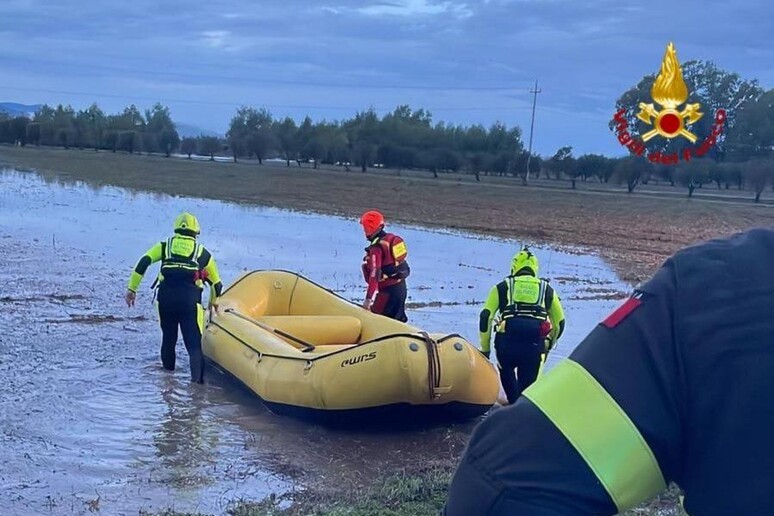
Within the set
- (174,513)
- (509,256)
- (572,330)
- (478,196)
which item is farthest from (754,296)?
(478,196)

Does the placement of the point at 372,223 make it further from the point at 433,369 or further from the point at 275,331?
the point at 433,369

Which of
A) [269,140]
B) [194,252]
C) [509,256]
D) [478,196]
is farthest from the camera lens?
[269,140]

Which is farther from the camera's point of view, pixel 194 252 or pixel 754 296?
pixel 194 252

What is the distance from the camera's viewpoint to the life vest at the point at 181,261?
929 cm

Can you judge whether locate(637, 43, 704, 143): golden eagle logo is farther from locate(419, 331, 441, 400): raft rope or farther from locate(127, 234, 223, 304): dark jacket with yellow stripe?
locate(127, 234, 223, 304): dark jacket with yellow stripe

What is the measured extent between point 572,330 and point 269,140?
58021 mm

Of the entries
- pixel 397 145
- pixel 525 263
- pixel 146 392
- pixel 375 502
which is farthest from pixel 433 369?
pixel 397 145

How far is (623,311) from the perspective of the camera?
1125 millimetres

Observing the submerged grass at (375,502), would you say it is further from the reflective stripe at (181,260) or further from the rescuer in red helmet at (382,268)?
A: the rescuer in red helmet at (382,268)

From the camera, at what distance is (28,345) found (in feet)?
34.1

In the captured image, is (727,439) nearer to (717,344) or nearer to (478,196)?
(717,344)

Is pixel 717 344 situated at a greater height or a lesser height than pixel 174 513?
greater

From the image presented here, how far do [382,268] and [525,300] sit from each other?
2699mm

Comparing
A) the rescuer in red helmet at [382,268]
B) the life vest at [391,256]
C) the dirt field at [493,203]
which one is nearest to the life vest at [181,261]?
the rescuer in red helmet at [382,268]
